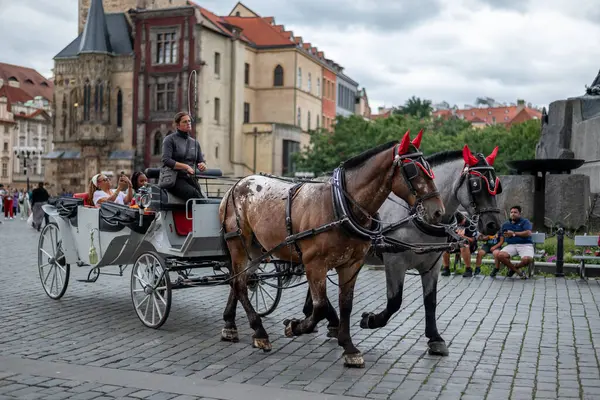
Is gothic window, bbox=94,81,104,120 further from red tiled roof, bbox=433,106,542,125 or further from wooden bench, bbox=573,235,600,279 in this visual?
red tiled roof, bbox=433,106,542,125

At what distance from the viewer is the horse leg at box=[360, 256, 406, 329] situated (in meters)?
8.20

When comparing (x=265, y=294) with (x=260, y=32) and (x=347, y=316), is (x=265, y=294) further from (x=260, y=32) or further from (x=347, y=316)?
(x=260, y=32)

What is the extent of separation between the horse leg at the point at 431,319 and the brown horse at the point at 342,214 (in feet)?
3.20

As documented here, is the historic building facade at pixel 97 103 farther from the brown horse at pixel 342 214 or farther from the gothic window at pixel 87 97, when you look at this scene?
the brown horse at pixel 342 214

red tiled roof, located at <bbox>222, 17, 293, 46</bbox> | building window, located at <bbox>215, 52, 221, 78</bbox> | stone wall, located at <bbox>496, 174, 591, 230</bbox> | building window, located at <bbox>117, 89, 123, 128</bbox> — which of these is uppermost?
red tiled roof, located at <bbox>222, 17, 293, 46</bbox>

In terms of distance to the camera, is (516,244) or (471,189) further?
(516,244)

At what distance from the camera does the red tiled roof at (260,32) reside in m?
73.3

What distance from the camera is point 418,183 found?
7.18m

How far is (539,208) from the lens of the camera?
61.3 feet

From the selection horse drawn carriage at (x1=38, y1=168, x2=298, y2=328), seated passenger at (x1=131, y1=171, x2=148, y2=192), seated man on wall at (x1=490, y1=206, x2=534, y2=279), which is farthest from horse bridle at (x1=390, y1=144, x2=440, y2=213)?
seated man on wall at (x1=490, y1=206, x2=534, y2=279)

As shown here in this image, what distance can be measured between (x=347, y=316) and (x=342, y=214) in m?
1.00

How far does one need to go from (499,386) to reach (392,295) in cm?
182

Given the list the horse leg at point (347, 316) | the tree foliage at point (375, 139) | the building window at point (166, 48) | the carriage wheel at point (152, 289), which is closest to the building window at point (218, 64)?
the building window at point (166, 48)

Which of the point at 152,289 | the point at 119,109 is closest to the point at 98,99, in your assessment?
the point at 119,109
